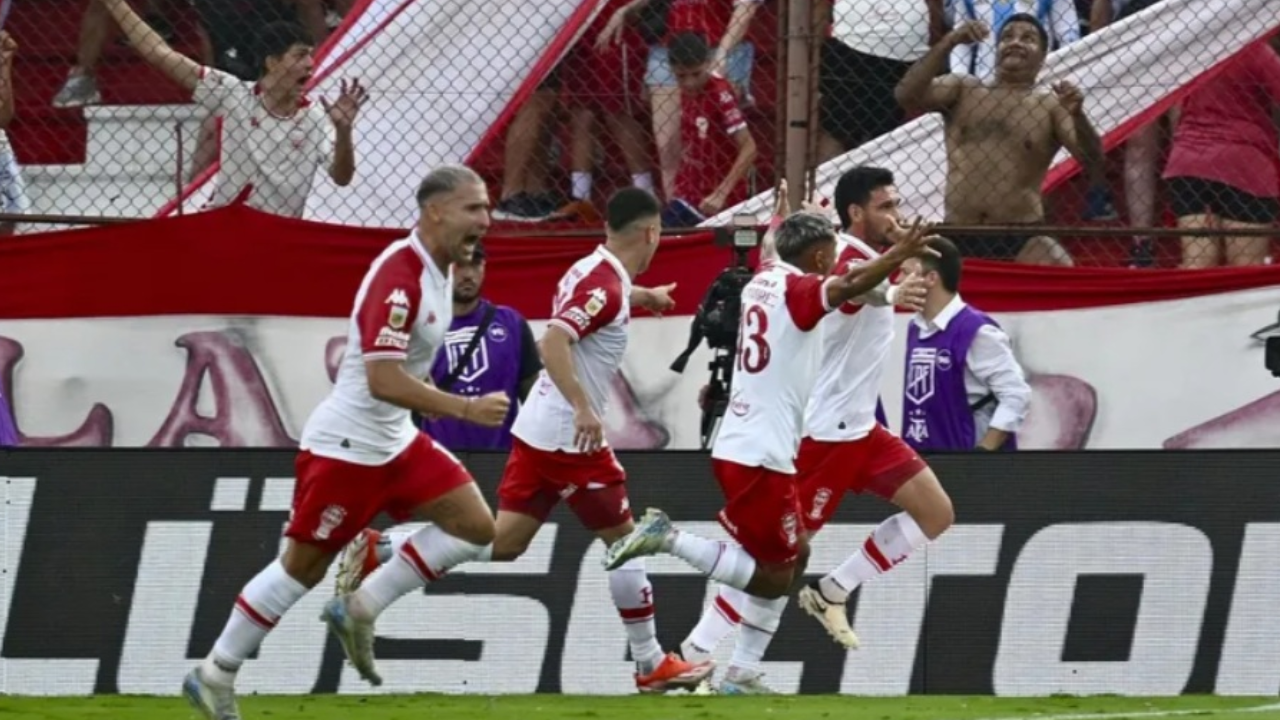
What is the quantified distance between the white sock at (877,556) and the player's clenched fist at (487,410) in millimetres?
2766

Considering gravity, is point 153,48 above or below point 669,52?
below

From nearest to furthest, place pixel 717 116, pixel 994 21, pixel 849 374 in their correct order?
pixel 849 374 → pixel 994 21 → pixel 717 116

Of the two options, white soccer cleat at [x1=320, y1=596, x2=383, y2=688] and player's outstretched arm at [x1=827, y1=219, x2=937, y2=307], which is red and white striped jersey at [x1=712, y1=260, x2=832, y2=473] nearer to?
player's outstretched arm at [x1=827, y1=219, x2=937, y2=307]

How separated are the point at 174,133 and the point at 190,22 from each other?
35.0 inches

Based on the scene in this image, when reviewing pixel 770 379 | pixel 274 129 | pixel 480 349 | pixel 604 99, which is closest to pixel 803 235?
pixel 770 379

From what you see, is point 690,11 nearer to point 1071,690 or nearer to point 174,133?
point 174,133

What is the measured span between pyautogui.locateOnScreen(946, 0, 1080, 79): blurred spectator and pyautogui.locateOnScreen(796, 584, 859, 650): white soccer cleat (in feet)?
10.5

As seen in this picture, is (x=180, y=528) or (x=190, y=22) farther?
(x=190, y=22)

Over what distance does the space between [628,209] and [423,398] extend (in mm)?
2218

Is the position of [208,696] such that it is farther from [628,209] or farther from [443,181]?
[628,209]

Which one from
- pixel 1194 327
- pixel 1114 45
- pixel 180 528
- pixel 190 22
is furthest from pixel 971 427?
pixel 190 22

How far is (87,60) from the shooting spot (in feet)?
45.2

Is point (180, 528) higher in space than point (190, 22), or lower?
lower

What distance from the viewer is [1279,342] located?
10930 mm
